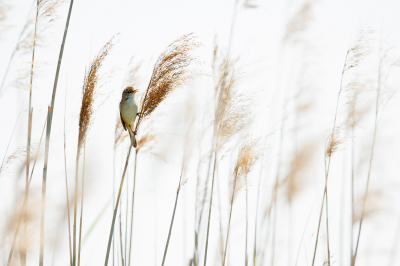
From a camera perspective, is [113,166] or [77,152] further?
[113,166]

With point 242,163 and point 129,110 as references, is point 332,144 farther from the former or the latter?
point 129,110

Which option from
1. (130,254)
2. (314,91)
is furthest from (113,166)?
(314,91)

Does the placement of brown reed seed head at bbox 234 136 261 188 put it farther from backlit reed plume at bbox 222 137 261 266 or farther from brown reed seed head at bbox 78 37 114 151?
brown reed seed head at bbox 78 37 114 151

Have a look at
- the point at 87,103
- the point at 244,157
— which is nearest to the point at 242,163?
the point at 244,157

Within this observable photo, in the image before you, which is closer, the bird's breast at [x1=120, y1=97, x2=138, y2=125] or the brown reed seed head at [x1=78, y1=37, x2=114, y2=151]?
the brown reed seed head at [x1=78, y1=37, x2=114, y2=151]

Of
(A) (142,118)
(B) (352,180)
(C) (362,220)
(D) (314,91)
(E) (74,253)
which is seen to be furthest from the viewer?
(D) (314,91)

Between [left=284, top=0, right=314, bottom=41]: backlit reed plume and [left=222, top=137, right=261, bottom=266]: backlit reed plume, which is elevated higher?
[left=284, top=0, right=314, bottom=41]: backlit reed plume

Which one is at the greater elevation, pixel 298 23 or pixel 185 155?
pixel 298 23

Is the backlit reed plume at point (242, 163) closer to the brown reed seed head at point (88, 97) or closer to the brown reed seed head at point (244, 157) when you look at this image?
the brown reed seed head at point (244, 157)

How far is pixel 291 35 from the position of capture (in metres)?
3.23

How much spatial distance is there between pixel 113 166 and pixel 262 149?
3.96 ft

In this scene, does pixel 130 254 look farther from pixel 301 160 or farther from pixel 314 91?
pixel 314 91

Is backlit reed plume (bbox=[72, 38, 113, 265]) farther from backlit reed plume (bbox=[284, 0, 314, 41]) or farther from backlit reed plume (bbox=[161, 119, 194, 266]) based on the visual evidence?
backlit reed plume (bbox=[284, 0, 314, 41])

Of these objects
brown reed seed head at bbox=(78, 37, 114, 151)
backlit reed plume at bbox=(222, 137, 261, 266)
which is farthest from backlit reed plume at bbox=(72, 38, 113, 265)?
backlit reed plume at bbox=(222, 137, 261, 266)
